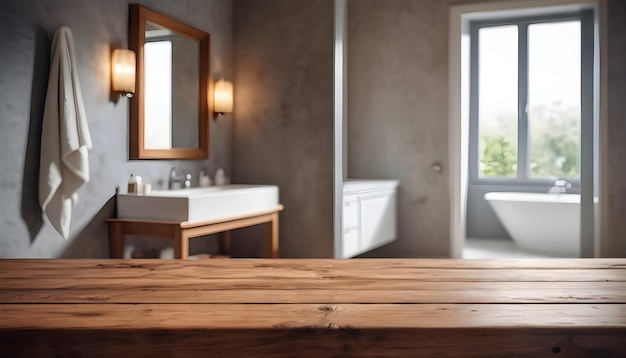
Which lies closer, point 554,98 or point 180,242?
point 180,242

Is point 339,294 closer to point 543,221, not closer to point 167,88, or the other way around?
point 167,88

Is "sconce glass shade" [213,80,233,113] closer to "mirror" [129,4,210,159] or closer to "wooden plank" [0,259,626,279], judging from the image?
"mirror" [129,4,210,159]

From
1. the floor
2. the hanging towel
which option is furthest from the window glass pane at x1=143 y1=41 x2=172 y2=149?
the floor

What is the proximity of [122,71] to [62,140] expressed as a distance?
618 millimetres

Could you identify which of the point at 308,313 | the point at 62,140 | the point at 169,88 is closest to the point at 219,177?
the point at 169,88

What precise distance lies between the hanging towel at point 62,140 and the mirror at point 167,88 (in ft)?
1.81

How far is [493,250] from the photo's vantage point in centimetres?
541

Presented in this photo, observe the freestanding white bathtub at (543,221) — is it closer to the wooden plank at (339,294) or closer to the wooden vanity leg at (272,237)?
the wooden vanity leg at (272,237)

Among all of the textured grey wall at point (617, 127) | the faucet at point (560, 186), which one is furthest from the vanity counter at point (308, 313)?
the faucet at point (560, 186)

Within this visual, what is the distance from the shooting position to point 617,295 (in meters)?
1.06

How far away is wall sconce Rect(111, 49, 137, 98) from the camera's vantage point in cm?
310

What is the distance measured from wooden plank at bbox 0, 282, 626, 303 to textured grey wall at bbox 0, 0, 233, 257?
1655 millimetres

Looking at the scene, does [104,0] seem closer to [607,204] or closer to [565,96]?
[607,204]

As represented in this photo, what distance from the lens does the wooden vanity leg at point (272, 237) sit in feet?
12.4
